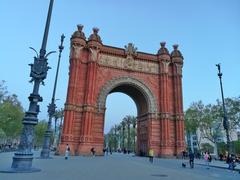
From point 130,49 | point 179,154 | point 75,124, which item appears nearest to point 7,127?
point 75,124

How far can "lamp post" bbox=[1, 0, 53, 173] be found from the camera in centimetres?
1051

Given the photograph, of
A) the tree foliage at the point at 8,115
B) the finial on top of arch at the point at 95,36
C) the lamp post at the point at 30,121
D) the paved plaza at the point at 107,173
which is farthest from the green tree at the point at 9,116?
the lamp post at the point at 30,121

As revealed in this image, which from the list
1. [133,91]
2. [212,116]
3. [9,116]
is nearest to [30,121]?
[133,91]

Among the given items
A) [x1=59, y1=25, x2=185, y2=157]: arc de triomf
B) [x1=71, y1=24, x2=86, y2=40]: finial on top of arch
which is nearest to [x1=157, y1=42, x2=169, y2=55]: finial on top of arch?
[x1=59, y1=25, x2=185, y2=157]: arc de triomf

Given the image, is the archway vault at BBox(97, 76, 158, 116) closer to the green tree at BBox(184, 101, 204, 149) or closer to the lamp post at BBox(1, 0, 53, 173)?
the green tree at BBox(184, 101, 204, 149)

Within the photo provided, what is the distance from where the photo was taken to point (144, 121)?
3894 cm

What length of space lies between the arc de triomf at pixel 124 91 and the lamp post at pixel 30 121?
1985cm

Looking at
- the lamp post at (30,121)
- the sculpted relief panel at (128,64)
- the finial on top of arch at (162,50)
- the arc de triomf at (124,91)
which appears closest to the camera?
the lamp post at (30,121)

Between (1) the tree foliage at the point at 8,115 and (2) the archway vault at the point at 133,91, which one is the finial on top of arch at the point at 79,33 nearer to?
(2) the archway vault at the point at 133,91

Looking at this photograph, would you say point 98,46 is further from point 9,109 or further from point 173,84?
point 9,109

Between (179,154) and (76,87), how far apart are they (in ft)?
63.7

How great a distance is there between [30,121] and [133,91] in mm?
29955

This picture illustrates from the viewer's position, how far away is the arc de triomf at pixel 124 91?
3205 centimetres

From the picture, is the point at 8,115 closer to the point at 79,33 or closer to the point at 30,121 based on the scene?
the point at 79,33
